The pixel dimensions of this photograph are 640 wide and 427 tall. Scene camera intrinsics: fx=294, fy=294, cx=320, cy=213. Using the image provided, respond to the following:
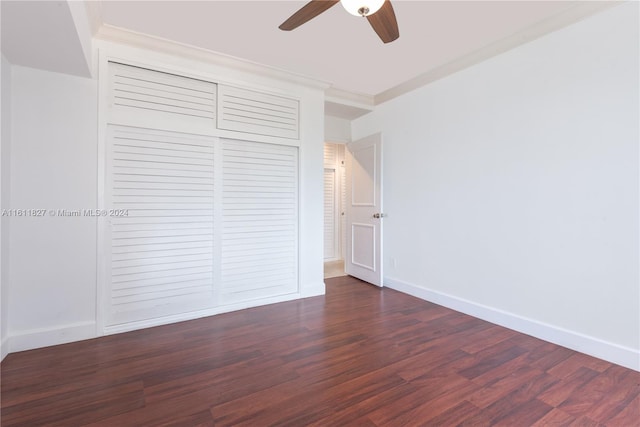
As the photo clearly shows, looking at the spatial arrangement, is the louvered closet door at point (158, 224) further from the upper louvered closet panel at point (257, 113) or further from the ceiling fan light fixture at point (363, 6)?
the ceiling fan light fixture at point (363, 6)

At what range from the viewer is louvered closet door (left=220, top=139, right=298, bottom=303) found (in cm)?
307

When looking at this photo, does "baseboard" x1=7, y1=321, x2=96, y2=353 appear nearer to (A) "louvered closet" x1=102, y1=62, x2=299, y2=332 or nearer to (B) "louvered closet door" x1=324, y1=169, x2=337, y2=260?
(A) "louvered closet" x1=102, y1=62, x2=299, y2=332

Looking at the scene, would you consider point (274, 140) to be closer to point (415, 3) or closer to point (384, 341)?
point (415, 3)

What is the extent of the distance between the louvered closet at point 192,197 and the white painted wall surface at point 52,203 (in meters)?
0.15

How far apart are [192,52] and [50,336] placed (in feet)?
8.81

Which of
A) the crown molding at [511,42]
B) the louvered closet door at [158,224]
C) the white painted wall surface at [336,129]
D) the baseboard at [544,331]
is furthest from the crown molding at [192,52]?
the baseboard at [544,331]

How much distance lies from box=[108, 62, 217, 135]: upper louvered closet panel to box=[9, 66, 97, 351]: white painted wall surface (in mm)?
183

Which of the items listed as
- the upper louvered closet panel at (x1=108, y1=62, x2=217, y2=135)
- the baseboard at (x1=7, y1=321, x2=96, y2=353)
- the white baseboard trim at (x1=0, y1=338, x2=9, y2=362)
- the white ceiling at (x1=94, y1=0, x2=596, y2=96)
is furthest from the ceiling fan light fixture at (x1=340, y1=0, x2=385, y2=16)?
the white baseboard trim at (x1=0, y1=338, x2=9, y2=362)

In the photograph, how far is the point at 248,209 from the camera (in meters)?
3.17

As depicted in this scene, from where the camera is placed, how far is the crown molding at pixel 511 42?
2152 millimetres

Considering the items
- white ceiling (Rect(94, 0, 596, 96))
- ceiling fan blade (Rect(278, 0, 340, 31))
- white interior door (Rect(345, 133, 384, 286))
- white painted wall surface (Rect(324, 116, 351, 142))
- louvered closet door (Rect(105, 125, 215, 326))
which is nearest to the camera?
ceiling fan blade (Rect(278, 0, 340, 31))

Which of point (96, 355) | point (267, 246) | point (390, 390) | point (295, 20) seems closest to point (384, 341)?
point (390, 390)

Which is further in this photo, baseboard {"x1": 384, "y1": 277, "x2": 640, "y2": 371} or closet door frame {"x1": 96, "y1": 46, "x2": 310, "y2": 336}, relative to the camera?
closet door frame {"x1": 96, "y1": 46, "x2": 310, "y2": 336}

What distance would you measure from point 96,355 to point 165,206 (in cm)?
127
